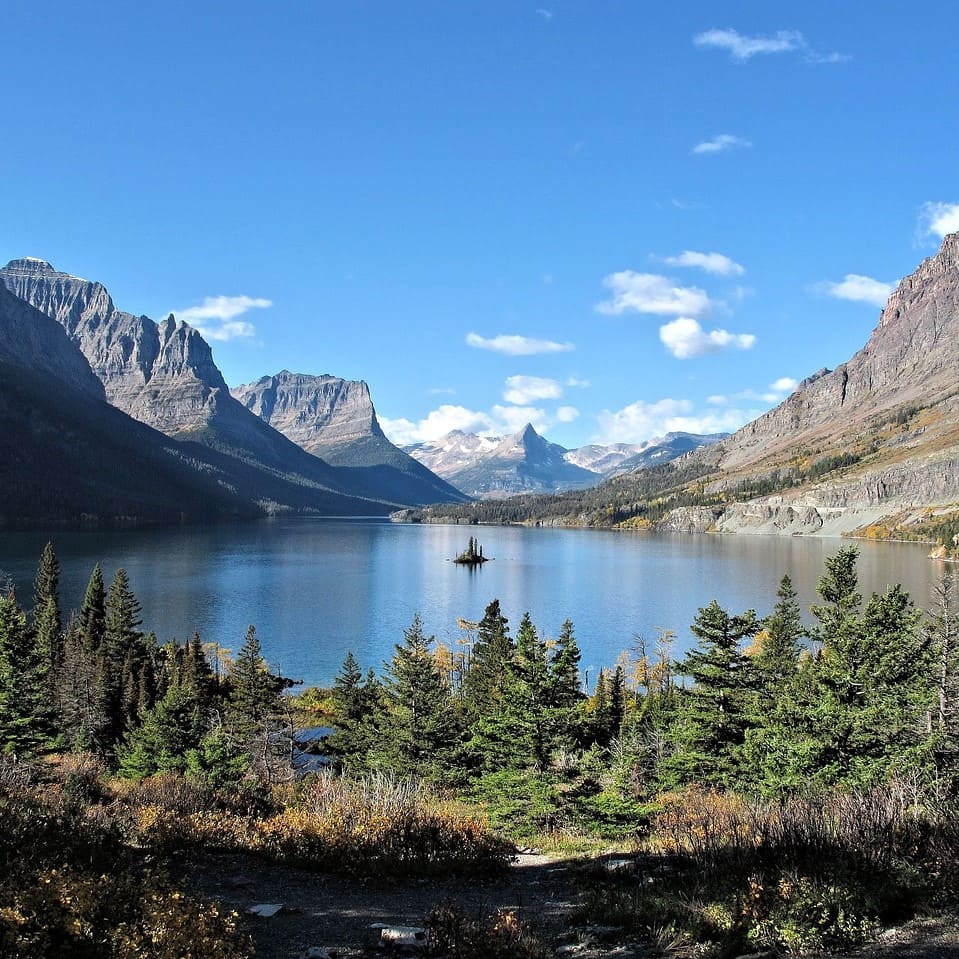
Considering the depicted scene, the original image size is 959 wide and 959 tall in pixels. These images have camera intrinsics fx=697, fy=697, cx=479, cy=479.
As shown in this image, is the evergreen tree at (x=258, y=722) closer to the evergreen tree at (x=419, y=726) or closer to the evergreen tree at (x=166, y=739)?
the evergreen tree at (x=166, y=739)

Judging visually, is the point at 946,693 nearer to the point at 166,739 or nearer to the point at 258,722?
the point at 258,722

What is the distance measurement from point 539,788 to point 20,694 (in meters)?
40.8

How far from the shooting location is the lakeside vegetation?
32.2 ft

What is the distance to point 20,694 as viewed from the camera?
156ft

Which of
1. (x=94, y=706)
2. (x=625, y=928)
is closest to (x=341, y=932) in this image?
(x=625, y=928)

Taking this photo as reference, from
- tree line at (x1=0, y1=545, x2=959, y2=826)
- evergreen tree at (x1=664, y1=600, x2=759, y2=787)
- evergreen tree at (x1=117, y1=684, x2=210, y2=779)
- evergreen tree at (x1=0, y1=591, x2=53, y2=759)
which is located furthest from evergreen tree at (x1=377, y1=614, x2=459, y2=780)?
evergreen tree at (x1=0, y1=591, x2=53, y2=759)

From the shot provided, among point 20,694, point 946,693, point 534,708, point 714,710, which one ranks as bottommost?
point 20,694

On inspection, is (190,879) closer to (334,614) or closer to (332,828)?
(332,828)

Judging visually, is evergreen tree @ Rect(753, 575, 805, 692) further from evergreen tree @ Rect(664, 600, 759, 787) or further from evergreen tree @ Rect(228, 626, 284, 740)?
evergreen tree @ Rect(228, 626, 284, 740)

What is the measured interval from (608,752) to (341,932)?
105 ft

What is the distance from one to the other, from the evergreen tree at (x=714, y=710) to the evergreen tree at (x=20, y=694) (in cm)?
3876

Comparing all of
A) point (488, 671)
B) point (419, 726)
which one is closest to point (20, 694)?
point (419, 726)

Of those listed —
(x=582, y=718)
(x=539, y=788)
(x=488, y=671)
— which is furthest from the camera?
(x=488, y=671)

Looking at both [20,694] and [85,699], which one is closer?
[20,694]
